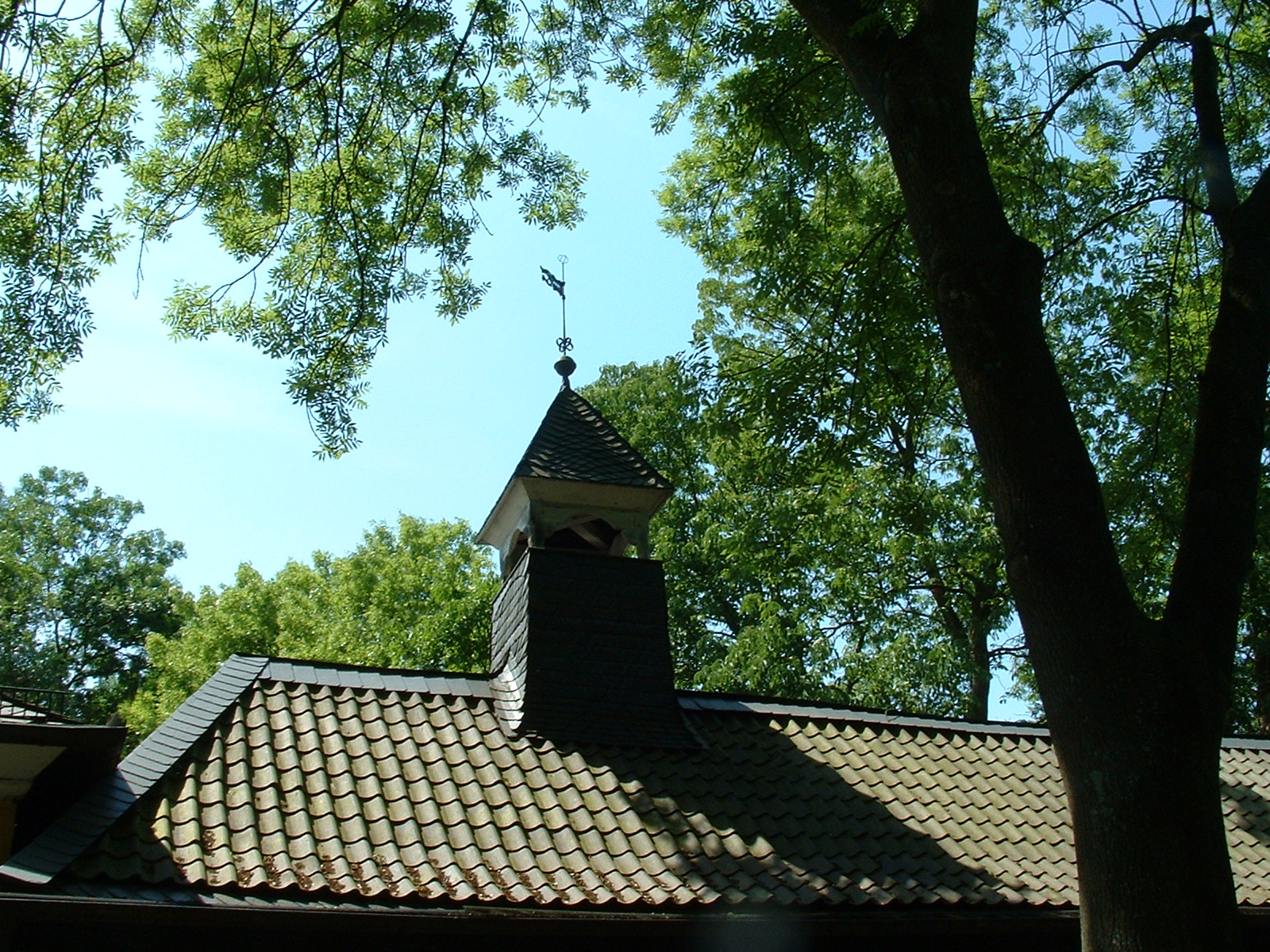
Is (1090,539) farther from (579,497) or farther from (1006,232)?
(579,497)

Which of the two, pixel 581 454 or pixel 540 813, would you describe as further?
pixel 581 454

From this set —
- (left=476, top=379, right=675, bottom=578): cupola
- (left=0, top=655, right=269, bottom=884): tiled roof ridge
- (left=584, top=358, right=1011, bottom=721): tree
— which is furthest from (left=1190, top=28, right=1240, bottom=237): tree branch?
(left=584, top=358, right=1011, bottom=721): tree

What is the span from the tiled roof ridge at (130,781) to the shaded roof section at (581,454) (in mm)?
3103

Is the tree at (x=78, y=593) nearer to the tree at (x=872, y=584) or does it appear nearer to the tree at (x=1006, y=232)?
the tree at (x=872, y=584)

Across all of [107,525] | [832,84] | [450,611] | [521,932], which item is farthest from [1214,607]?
[107,525]

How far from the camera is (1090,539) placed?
421 centimetres

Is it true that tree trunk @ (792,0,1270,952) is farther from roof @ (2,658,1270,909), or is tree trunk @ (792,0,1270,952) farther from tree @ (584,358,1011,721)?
tree @ (584,358,1011,721)

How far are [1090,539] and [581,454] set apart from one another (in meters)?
6.99

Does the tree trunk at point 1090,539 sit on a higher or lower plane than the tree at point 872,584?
lower

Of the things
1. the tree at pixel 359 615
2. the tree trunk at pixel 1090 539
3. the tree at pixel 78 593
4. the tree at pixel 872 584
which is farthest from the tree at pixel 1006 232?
the tree at pixel 78 593

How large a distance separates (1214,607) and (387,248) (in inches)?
259

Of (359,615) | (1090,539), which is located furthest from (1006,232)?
(359,615)

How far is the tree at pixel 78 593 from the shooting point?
38.3 m

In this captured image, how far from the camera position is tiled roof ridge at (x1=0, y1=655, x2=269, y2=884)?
5918 mm
